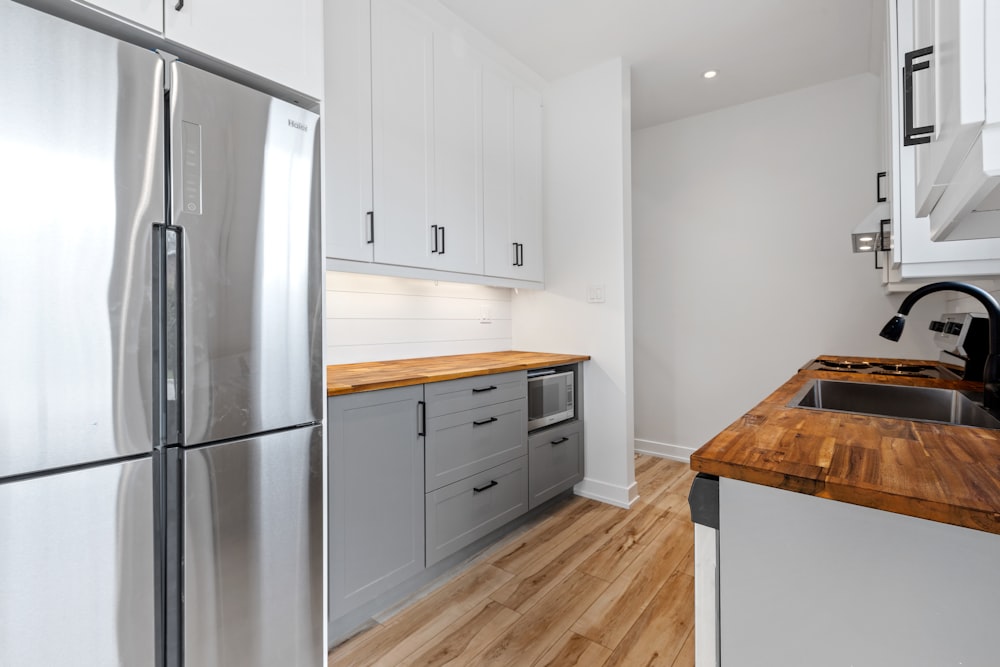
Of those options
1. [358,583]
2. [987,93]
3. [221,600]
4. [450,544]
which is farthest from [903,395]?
[221,600]

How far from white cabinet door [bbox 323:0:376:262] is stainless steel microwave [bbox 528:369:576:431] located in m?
1.17

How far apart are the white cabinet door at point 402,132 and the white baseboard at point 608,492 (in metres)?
1.80

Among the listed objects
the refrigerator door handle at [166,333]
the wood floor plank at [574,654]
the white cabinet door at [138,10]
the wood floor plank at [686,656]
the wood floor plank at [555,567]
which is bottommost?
the wood floor plank at [574,654]

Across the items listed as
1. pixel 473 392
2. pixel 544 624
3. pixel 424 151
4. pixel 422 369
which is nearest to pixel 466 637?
pixel 544 624

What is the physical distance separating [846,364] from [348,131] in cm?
265

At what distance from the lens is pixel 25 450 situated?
0.91 metres

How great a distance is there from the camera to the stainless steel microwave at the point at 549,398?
2574 mm

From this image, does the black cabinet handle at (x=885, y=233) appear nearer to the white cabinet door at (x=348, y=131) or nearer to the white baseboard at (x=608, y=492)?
the white baseboard at (x=608, y=492)

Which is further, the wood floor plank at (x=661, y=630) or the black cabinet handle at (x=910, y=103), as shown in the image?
the wood floor plank at (x=661, y=630)

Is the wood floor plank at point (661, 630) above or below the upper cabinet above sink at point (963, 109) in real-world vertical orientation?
below

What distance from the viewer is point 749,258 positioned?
3.42 metres

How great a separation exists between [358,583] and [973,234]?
6.84 feet

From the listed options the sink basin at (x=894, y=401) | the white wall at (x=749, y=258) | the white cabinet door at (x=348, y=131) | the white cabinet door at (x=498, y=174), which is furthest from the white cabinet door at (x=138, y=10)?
the white wall at (x=749, y=258)

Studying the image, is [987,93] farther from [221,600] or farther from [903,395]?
[221,600]
